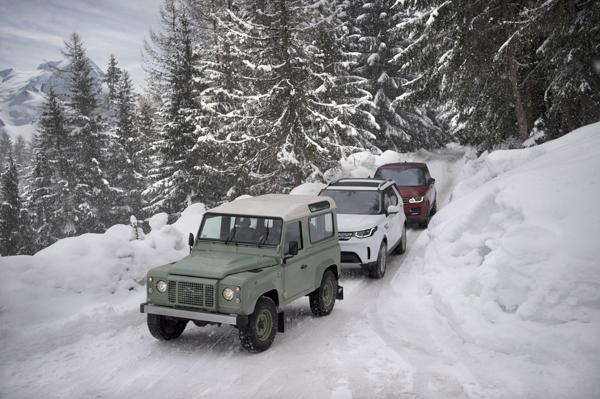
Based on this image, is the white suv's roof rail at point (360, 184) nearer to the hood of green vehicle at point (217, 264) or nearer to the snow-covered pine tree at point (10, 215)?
the hood of green vehicle at point (217, 264)

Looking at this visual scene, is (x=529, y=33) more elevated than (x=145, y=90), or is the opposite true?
(x=145, y=90)

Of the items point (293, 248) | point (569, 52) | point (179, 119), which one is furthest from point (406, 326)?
point (179, 119)

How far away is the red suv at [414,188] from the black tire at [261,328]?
380 inches

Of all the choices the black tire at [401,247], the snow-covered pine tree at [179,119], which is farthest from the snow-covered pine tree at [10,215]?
the black tire at [401,247]

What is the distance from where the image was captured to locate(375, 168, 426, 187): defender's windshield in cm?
1648

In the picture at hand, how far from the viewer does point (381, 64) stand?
3019 centimetres

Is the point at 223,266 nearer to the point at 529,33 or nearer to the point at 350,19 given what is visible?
the point at 529,33

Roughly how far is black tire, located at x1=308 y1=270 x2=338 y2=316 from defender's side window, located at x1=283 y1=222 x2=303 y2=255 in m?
1.04

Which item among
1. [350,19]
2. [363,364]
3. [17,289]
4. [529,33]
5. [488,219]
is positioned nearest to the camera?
[363,364]

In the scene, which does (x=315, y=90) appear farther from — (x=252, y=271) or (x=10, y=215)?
(x=10, y=215)

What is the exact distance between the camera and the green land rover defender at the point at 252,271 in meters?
6.30

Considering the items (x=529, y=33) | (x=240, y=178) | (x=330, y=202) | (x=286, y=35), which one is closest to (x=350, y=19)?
(x=286, y=35)

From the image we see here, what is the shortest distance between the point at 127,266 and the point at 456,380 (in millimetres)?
7215

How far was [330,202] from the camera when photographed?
9.05 metres
